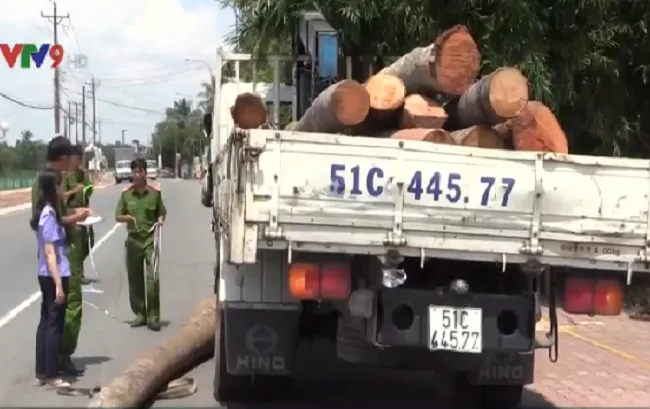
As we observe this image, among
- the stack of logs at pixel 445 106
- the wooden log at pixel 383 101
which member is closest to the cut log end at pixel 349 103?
the stack of logs at pixel 445 106

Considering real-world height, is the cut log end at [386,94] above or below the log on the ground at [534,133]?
above

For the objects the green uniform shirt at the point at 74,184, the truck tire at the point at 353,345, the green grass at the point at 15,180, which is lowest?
the green grass at the point at 15,180

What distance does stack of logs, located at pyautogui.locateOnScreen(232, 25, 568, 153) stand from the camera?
6074mm

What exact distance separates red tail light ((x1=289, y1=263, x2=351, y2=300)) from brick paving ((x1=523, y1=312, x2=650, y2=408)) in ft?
8.03

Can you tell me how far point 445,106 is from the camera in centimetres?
684

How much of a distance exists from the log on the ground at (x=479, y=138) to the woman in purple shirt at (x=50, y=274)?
309 centimetres

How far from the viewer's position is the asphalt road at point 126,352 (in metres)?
7.31

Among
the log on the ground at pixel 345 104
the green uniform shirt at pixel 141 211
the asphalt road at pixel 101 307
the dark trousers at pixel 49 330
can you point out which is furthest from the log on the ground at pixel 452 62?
the green uniform shirt at pixel 141 211

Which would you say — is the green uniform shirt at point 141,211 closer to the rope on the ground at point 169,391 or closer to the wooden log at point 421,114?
the rope on the ground at point 169,391

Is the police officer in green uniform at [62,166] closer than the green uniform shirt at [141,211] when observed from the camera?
Yes

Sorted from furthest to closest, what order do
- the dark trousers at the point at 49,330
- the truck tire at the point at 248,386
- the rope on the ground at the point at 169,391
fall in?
the dark trousers at the point at 49,330
the rope on the ground at the point at 169,391
the truck tire at the point at 248,386

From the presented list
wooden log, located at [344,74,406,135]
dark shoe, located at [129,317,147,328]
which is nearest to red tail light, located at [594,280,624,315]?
wooden log, located at [344,74,406,135]

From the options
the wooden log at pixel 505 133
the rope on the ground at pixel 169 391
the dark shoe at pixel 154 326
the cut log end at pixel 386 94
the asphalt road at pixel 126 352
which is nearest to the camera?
Result: the wooden log at pixel 505 133

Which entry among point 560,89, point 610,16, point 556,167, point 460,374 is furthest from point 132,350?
point 610,16
